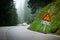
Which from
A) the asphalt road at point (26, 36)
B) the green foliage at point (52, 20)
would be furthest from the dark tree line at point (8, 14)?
the green foliage at point (52, 20)

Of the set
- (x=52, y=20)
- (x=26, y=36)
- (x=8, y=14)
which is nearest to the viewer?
(x=26, y=36)

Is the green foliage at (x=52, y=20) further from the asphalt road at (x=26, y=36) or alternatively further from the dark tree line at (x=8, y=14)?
the dark tree line at (x=8, y=14)

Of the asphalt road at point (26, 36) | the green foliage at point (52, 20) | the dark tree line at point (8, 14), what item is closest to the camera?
the asphalt road at point (26, 36)

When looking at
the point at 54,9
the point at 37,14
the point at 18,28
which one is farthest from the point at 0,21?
the point at 54,9

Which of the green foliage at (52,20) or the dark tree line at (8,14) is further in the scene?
the dark tree line at (8,14)

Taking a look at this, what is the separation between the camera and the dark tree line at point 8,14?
70.1ft

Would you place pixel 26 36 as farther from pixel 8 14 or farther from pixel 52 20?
pixel 8 14

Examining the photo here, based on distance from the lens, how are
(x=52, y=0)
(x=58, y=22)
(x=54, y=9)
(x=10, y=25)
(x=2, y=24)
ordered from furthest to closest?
(x=2, y=24) < (x=10, y=25) < (x=52, y=0) < (x=54, y=9) < (x=58, y=22)

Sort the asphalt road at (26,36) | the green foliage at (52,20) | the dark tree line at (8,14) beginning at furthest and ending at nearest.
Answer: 1. the dark tree line at (8,14)
2. the green foliage at (52,20)
3. the asphalt road at (26,36)

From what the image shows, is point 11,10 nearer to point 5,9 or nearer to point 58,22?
point 5,9

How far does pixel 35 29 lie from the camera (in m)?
18.0

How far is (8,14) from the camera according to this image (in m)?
22.3

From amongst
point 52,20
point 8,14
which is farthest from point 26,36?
point 8,14

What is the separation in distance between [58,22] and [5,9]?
313 inches
